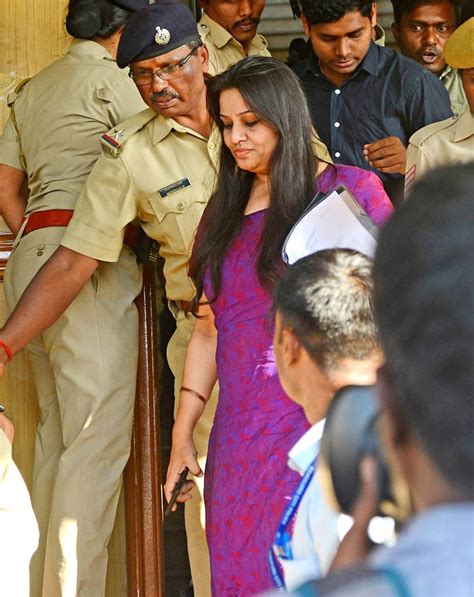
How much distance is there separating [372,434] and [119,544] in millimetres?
3164

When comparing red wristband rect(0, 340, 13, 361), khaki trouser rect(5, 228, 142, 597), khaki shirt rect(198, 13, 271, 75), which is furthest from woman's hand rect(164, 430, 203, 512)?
khaki shirt rect(198, 13, 271, 75)

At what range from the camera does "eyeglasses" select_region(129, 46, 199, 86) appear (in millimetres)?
3426

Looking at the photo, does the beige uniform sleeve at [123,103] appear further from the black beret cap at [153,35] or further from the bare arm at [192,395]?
the bare arm at [192,395]

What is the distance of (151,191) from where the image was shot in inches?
138

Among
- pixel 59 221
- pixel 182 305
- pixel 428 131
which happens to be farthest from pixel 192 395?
pixel 59 221

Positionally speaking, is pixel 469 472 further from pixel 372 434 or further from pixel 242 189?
pixel 242 189

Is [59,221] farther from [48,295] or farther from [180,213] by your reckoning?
[180,213]

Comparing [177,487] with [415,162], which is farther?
[415,162]

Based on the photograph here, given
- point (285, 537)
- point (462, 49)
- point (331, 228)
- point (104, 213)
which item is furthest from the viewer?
point (104, 213)

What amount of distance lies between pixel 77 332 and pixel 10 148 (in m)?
0.65

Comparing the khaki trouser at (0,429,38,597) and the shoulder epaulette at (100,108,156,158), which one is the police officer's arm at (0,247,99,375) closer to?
the shoulder epaulette at (100,108,156,158)

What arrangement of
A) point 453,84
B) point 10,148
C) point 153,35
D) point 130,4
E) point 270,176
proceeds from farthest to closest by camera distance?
point 453,84
point 10,148
point 130,4
point 153,35
point 270,176

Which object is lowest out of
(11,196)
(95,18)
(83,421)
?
(83,421)

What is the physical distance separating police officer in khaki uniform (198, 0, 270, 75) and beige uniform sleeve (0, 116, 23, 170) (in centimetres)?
70
